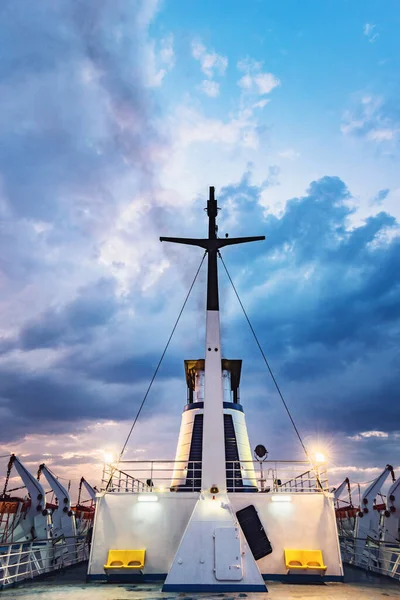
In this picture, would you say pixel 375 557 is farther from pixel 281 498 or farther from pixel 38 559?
pixel 38 559

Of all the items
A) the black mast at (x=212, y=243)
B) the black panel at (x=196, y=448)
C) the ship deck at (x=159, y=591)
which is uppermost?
the black mast at (x=212, y=243)

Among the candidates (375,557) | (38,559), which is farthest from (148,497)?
(375,557)

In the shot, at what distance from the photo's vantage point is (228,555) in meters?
11.7

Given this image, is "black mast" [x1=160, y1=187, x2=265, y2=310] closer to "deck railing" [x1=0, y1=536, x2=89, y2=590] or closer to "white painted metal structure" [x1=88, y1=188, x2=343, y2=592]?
"white painted metal structure" [x1=88, y1=188, x2=343, y2=592]

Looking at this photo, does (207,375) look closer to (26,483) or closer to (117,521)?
(117,521)

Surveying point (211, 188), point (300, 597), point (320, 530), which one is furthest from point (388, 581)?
point (211, 188)

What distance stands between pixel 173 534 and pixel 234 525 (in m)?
3.26

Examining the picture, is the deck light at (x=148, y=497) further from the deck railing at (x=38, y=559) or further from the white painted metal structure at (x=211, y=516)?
the deck railing at (x=38, y=559)

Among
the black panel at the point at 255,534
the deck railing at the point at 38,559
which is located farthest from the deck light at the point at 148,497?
the deck railing at the point at 38,559

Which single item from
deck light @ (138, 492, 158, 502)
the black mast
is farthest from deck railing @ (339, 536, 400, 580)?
the black mast

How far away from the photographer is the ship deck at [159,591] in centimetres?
1050

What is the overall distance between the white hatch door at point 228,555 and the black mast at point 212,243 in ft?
26.5

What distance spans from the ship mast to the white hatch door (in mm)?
1476

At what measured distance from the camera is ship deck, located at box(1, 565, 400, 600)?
1050cm
